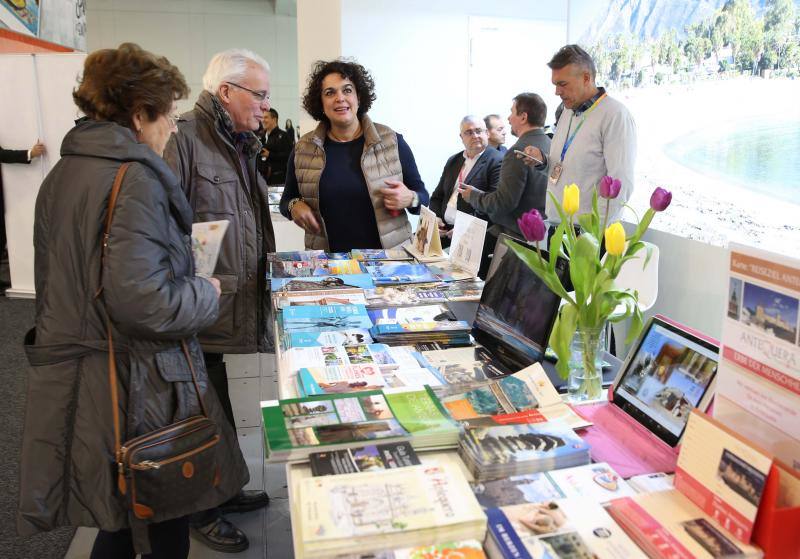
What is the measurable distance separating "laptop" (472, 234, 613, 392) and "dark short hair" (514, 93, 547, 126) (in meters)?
2.28

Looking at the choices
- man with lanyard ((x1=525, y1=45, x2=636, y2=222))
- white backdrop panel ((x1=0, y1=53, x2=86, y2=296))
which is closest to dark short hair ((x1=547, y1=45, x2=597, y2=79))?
man with lanyard ((x1=525, y1=45, x2=636, y2=222))

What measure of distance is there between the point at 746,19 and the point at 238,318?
2.58 metres

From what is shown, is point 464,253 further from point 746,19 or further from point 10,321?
point 10,321

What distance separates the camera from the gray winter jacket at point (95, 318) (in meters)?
1.38

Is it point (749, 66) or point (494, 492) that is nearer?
point (494, 492)

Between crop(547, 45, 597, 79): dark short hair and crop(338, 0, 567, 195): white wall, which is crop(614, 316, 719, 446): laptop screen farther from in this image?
crop(338, 0, 567, 195): white wall

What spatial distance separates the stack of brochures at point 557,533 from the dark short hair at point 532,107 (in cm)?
324

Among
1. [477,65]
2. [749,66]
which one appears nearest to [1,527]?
[749,66]

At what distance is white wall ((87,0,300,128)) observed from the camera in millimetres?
9609

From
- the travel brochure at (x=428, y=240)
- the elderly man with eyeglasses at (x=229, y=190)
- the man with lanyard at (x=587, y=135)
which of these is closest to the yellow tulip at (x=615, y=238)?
the elderly man with eyeglasses at (x=229, y=190)

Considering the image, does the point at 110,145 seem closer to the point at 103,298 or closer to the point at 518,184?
the point at 103,298

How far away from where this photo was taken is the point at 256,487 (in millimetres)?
2592

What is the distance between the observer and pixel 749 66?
113 inches

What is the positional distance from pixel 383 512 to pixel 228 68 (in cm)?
174
